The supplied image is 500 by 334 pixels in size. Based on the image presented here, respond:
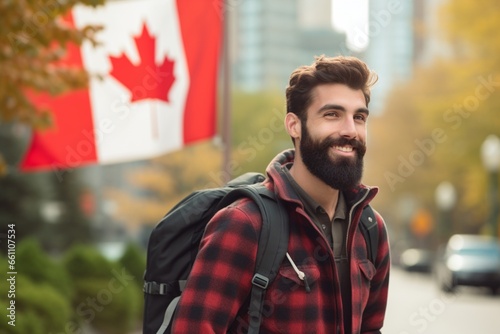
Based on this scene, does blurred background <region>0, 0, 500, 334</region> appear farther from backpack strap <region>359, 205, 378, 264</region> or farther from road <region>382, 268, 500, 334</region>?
backpack strap <region>359, 205, 378, 264</region>

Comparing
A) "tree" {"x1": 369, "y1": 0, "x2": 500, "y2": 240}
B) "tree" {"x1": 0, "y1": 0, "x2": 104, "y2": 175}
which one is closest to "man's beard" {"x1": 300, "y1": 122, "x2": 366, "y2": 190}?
"tree" {"x1": 0, "y1": 0, "x2": 104, "y2": 175}

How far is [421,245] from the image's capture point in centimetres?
8162

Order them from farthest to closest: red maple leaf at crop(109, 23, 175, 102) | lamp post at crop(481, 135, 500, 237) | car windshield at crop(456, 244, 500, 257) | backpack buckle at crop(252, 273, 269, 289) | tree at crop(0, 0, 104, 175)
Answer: lamp post at crop(481, 135, 500, 237) → car windshield at crop(456, 244, 500, 257) → red maple leaf at crop(109, 23, 175, 102) → tree at crop(0, 0, 104, 175) → backpack buckle at crop(252, 273, 269, 289)

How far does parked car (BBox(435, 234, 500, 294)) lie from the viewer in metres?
26.2

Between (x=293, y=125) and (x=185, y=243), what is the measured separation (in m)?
0.54

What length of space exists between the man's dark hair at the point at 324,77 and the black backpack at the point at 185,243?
0.31m

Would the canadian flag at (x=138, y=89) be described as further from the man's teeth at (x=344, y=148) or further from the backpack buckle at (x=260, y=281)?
the backpack buckle at (x=260, y=281)

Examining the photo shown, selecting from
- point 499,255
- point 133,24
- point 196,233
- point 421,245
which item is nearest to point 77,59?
point 133,24

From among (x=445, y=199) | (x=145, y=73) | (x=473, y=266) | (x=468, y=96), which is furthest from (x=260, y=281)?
(x=445, y=199)

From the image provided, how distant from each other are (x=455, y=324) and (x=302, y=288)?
1485 centimetres

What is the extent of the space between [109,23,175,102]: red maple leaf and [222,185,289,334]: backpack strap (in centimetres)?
682

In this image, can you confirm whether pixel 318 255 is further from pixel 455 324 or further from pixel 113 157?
pixel 455 324

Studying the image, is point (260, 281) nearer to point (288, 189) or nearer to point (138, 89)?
point (288, 189)

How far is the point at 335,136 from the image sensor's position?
3164 mm
